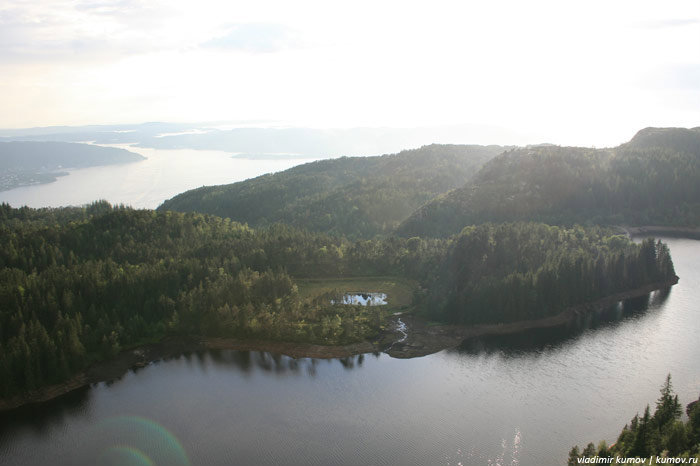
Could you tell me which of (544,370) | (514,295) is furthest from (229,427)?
(514,295)

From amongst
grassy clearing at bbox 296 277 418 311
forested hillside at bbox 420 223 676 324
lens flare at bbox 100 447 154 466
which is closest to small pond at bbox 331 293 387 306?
grassy clearing at bbox 296 277 418 311

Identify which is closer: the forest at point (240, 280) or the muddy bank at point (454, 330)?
the forest at point (240, 280)

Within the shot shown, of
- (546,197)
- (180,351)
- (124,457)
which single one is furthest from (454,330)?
(546,197)

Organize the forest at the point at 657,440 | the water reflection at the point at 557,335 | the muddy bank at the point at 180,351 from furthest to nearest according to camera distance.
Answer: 1. the water reflection at the point at 557,335
2. the muddy bank at the point at 180,351
3. the forest at the point at 657,440

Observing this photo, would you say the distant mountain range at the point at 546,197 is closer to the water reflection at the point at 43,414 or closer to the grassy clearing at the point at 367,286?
the grassy clearing at the point at 367,286

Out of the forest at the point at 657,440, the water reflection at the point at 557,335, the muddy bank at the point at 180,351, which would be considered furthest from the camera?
the water reflection at the point at 557,335

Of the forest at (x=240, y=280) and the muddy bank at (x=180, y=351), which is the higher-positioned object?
the forest at (x=240, y=280)

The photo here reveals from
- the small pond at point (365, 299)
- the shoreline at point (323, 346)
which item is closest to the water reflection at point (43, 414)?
the shoreline at point (323, 346)
